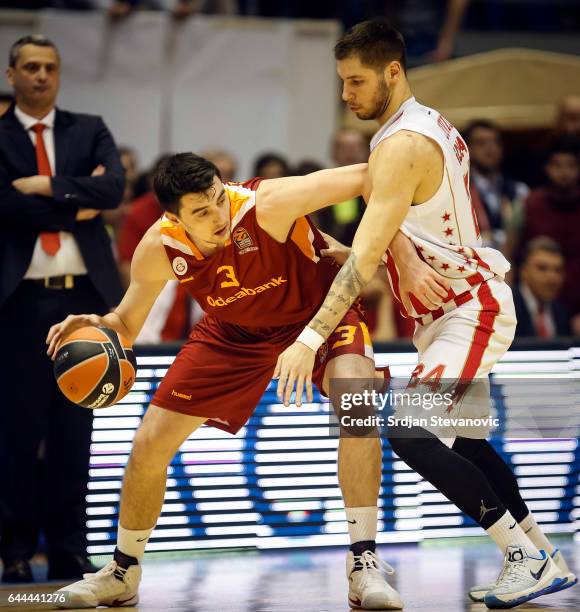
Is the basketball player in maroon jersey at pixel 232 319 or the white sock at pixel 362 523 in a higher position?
the basketball player in maroon jersey at pixel 232 319

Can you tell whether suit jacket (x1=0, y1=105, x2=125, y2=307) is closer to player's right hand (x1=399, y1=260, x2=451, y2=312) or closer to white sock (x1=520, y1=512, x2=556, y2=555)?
player's right hand (x1=399, y1=260, x2=451, y2=312)

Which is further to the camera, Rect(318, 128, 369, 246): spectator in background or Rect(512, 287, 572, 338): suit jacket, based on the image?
Rect(318, 128, 369, 246): spectator in background

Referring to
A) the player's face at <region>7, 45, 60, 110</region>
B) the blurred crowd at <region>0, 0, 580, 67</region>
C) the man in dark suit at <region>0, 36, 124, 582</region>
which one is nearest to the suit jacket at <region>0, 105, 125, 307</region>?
the man in dark suit at <region>0, 36, 124, 582</region>

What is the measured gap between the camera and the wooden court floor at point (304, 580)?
4.54 meters

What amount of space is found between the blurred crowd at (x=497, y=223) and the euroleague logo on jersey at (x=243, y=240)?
2.67 m

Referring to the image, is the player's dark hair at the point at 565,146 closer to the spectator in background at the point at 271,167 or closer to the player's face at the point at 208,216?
the spectator in background at the point at 271,167

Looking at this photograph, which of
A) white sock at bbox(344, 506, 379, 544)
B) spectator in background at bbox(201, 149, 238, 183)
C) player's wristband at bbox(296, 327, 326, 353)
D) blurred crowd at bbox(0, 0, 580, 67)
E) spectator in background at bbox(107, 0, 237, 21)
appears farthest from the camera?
blurred crowd at bbox(0, 0, 580, 67)

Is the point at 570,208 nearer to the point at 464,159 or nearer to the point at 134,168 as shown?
the point at 134,168

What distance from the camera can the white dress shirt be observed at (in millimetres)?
5316

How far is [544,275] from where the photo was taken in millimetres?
7410

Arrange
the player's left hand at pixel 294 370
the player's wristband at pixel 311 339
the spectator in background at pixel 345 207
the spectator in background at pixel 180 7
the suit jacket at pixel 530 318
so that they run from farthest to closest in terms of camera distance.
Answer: the spectator in background at pixel 180 7 → the spectator in background at pixel 345 207 → the suit jacket at pixel 530 318 → the player's wristband at pixel 311 339 → the player's left hand at pixel 294 370

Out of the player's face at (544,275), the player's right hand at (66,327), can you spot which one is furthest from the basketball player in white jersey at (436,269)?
the player's face at (544,275)

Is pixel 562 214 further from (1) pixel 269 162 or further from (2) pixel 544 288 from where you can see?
(1) pixel 269 162

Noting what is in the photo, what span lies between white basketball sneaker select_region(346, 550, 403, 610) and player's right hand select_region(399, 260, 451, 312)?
1022mm
